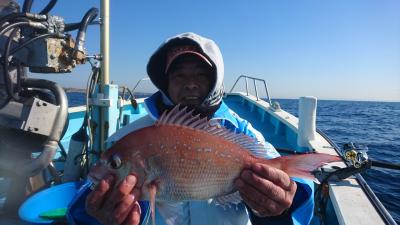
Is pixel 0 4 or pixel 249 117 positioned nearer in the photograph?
pixel 0 4

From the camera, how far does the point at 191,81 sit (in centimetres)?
221

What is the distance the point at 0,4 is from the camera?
8.74ft

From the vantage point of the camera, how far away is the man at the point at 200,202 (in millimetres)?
1583

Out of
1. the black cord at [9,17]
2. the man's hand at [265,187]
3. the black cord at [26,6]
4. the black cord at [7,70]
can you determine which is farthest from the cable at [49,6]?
the man's hand at [265,187]

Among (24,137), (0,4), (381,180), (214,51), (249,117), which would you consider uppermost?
(0,4)

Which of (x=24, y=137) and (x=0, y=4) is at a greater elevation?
(x=0, y=4)

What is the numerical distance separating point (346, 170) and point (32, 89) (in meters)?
3.01

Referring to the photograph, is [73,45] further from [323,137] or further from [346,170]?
[323,137]

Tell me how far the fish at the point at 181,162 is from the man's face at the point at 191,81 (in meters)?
0.55

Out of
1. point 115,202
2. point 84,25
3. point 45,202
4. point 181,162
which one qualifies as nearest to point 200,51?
point 181,162

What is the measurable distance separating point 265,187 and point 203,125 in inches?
18.2

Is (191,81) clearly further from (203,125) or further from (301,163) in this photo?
(301,163)

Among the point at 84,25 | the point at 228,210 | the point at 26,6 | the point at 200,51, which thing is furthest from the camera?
the point at 84,25

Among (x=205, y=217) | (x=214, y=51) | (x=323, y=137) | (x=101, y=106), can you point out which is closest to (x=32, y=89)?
(x=101, y=106)
